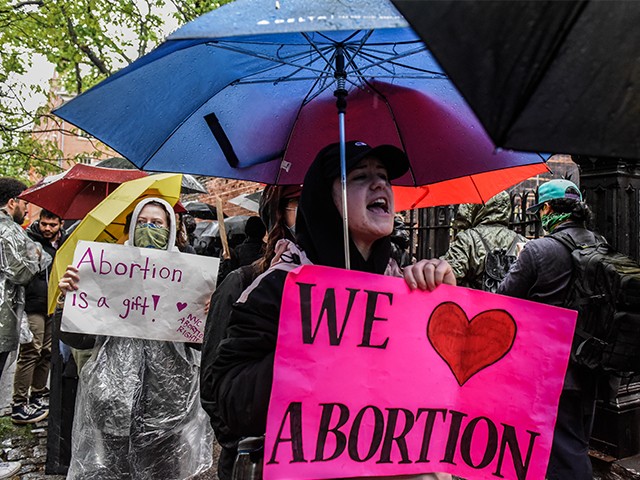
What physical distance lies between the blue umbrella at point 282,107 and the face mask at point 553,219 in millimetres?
1526

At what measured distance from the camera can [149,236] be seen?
120 inches

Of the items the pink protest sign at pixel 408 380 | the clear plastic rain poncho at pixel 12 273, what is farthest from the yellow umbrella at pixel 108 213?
the clear plastic rain poncho at pixel 12 273

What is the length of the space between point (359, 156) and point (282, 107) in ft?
2.39

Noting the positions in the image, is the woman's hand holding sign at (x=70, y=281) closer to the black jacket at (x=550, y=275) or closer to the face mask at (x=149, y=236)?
the face mask at (x=149, y=236)

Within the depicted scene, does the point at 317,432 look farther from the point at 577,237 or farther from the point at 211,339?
the point at 577,237

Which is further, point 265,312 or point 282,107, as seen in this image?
point 282,107

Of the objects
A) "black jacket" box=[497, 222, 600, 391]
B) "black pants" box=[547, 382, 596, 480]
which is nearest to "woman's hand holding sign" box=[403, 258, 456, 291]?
"black jacket" box=[497, 222, 600, 391]

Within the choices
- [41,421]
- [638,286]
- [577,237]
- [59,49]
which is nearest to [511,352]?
[638,286]

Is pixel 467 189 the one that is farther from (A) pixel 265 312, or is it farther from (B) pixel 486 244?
(B) pixel 486 244

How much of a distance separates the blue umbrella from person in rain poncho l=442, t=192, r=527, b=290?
2.85m

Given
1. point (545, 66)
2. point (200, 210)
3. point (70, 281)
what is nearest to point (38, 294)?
point (200, 210)

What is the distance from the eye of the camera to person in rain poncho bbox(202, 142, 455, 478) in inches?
63.0

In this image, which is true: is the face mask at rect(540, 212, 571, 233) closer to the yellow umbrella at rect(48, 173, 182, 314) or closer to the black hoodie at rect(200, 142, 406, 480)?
the black hoodie at rect(200, 142, 406, 480)

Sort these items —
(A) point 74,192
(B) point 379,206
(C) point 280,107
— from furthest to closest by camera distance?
(A) point 74,192 → (C) point 280,107 → (B) point 379,206
